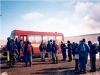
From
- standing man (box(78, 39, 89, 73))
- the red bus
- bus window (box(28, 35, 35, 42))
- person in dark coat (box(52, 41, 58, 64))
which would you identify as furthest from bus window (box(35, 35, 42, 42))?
standing man (box(78, 39, 89, 73))

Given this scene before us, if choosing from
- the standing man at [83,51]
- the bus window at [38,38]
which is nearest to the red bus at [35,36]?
the bus window at [38,38]

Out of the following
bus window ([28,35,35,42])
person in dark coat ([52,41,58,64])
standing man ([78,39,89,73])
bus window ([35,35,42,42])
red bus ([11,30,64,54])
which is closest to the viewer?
standing man ([78,39,89,73])

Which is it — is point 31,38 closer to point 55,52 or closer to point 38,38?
point 38,38

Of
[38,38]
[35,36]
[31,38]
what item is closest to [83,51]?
[31,38]

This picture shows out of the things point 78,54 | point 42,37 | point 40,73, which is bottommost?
point 40,73

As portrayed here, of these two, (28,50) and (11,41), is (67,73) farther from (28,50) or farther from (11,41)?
(11,41)

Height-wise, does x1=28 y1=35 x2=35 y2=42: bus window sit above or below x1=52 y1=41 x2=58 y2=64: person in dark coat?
above

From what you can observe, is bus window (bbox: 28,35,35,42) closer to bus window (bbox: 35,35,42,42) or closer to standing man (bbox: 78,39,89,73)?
bus window (bbox: 35,35,42,42)

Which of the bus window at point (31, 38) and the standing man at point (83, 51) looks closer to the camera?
the standing man at point (83, 51)

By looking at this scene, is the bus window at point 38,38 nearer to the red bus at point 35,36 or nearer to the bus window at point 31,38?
the red bus at point 35,36

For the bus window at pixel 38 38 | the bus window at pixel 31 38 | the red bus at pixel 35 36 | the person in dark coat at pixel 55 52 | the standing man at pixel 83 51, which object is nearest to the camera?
the standing man at pixel 83 51

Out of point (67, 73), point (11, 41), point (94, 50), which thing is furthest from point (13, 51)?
point (94, 50)

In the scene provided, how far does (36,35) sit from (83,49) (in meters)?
12.5

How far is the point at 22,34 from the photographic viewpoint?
24.3 metres
